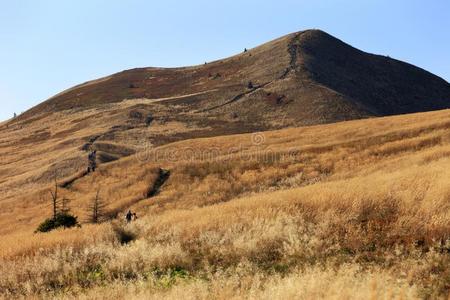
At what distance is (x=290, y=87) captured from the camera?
303ft

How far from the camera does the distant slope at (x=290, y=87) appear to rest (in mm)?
84625

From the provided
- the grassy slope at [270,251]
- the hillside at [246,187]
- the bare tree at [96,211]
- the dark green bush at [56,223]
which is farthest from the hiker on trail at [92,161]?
the grassy slope at [270,251]

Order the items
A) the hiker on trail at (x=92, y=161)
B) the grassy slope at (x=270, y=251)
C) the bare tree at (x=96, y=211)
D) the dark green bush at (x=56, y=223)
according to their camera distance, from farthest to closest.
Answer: the hiker on trail at (x=92, y=161) < the bare tree at (x=96, y=211) < the dark green bush at (x=56, y=223) < the grassy slope at (x=270, y=251)

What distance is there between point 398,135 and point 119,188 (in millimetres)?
25612

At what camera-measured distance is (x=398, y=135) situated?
39719mm

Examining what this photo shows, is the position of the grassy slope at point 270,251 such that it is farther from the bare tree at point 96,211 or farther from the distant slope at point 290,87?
the distant slope at point 290,87

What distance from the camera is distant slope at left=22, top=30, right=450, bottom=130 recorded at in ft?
278

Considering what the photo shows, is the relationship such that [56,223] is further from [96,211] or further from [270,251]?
[270,251]

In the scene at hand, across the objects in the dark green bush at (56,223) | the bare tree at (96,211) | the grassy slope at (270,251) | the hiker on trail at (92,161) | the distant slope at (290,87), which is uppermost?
the distant slope at (290,87)

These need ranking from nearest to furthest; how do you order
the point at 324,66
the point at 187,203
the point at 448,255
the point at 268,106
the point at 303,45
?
the point at 448,255
the point at 187,203
the point at 268,106
the point at 324,66
the point at 303,45

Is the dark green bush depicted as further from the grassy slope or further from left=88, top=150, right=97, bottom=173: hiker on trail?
left=88, top=150, right=97, bottom=173: hiker on trail

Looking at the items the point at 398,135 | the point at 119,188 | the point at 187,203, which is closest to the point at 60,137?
the point at 119,188

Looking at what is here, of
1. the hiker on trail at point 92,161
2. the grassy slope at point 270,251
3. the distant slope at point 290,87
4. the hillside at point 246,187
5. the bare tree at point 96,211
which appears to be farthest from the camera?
the distant slope at point 290,87

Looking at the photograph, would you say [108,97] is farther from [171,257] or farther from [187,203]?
[171,257]
